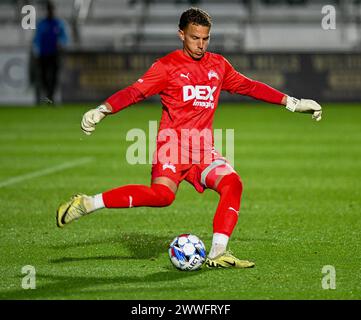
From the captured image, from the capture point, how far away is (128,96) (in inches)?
295

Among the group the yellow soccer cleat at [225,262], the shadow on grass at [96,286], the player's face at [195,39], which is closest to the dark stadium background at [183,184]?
the shadow on grass at [96,286]

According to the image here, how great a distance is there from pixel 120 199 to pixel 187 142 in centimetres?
72

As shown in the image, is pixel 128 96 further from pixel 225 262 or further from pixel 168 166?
pixel 225 262

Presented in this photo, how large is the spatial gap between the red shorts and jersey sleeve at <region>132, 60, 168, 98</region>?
1.89 feet

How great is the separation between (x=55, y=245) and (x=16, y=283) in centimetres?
161

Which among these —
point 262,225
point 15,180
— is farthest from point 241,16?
point 262,225

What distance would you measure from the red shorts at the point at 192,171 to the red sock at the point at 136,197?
17 centimetres

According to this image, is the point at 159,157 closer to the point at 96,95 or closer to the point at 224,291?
the point at 224,291

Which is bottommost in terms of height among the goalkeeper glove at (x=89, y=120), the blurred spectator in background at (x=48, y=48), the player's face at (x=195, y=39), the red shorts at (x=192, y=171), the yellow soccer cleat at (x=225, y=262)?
the yellow soccer cleat at (x=225, y=262)

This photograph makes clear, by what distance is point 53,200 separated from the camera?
11234 mm

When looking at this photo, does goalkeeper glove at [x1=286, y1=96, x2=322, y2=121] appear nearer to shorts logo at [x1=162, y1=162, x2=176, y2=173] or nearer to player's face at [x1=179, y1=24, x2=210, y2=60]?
player's face at [x1=179, y1=24, x2=210, y2=60]

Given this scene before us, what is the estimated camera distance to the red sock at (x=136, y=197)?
7.53m

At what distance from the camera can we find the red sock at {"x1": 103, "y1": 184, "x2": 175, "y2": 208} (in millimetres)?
7527

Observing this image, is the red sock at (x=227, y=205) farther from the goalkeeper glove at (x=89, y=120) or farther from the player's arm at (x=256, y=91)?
the goalkeeper glove at (x=89, y=120)
